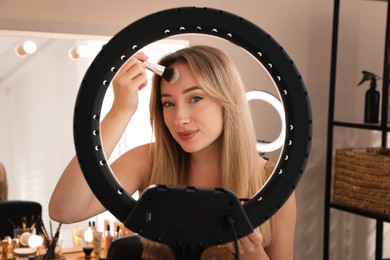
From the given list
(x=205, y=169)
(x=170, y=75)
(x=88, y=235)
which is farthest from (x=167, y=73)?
(x=88, y=235)

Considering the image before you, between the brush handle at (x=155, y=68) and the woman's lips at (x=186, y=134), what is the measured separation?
0.19 ft

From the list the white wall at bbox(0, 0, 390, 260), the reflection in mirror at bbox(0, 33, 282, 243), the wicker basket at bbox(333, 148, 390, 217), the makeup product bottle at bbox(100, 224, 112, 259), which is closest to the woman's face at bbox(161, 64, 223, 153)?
the reflection in mirror at bbox(0, 33, 282, 243)

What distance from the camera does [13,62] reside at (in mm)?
1595

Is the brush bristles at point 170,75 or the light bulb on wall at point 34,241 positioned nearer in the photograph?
the brush bristles at point 170,75

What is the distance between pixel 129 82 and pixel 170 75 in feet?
0.13

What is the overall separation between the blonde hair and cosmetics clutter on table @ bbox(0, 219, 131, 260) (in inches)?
42.9

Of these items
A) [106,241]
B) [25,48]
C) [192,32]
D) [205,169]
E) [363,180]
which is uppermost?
[25,48]

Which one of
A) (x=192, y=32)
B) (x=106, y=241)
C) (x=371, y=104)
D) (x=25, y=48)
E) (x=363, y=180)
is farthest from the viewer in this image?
(x=371, y=104)

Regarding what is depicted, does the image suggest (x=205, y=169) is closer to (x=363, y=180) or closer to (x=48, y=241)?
(x=48, y=241)

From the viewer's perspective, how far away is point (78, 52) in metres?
1.67

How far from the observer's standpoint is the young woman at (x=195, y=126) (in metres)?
0.48

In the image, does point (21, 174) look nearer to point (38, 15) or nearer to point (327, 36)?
point (38, 15)

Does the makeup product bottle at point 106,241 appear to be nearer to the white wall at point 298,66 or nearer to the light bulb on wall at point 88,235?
the light bulb on wall at point 88,235

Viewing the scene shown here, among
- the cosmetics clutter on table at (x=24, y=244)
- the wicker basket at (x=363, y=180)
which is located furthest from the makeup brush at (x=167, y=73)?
the wicker basket at (x=363, y=180)
